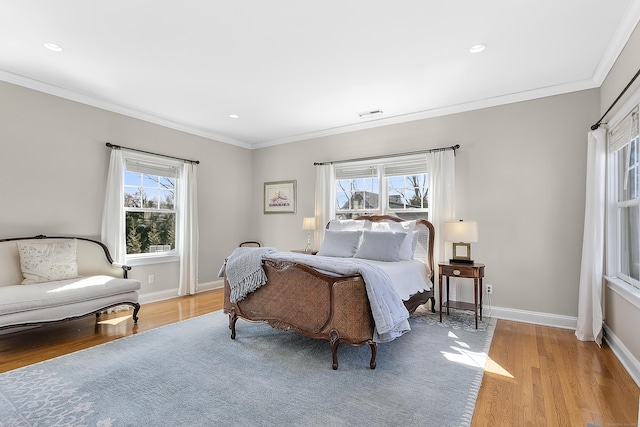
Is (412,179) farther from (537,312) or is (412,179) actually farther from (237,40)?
(237,40)

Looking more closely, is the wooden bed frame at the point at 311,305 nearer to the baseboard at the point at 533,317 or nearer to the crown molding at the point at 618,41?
the baseboard at the point at 533,317

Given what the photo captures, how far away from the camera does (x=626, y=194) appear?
2895 millimetres

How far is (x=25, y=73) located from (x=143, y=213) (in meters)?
2.08

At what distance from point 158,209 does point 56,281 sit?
173 cm

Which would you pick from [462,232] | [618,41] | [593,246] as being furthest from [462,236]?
[618,41]

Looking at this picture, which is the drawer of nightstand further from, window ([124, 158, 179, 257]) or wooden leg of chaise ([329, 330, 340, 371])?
window ([124, 158, 179, 257])

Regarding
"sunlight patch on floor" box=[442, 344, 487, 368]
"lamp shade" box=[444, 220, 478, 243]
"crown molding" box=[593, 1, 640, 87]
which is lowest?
"sunlight patch on floor" box=[442, 344, 487, 368]

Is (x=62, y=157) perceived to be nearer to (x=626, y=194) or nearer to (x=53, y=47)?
(x=53, y=47)

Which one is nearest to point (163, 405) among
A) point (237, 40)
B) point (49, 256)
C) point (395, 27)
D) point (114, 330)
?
point (114, 330)

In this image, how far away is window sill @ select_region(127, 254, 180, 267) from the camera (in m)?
4.56

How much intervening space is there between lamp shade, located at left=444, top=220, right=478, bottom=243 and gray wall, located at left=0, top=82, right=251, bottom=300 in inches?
156

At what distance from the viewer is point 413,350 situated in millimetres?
2908

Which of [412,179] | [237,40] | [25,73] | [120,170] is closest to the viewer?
[237,40]

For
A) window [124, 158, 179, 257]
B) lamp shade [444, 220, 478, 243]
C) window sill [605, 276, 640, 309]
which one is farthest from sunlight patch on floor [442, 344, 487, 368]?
window [124, 158, 179, 257]
